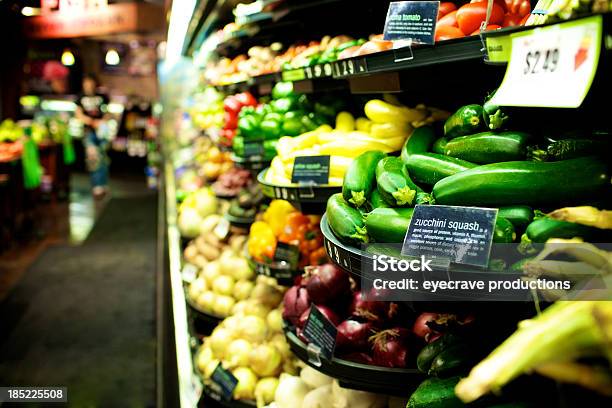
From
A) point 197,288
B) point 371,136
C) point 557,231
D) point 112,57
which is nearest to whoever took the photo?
point 557,231

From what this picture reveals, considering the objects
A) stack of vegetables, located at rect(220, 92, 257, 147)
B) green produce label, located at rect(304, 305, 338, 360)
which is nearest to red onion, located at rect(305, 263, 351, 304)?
green produce label, located at rect(304, 305, 338, 360)

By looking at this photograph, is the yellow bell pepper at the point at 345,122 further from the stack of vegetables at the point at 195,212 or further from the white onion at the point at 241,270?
the stack of vegetables at the point at 195,212

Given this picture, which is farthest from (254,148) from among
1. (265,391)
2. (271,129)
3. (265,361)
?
(265,391)

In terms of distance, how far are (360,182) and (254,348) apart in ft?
4.04

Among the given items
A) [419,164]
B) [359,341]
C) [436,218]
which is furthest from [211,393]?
[436,218]

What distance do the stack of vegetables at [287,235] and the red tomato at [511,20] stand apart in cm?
120

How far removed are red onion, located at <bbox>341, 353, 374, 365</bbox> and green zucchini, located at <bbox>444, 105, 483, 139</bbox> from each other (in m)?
0.66

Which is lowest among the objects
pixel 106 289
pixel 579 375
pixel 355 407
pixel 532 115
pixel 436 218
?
pixel 106 289

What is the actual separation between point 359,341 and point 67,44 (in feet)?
55.2

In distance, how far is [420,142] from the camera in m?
1.62

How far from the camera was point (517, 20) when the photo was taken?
1.45 m

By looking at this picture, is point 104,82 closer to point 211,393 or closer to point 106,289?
point 106,289

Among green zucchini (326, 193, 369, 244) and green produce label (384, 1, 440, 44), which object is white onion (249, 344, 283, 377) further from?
green produce label (384, 1, 440, 44)

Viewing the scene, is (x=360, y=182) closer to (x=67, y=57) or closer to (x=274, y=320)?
(x=274, y=320)
